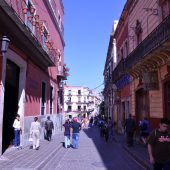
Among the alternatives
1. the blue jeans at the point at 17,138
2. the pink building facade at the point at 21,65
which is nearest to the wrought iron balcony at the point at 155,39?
the pink building facade at the point at 21,65

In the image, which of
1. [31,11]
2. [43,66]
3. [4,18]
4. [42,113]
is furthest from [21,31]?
[42,113]

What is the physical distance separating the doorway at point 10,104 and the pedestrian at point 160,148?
9032 millimetres

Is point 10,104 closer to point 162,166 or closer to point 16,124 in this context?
point 16,124

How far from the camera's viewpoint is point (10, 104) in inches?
588

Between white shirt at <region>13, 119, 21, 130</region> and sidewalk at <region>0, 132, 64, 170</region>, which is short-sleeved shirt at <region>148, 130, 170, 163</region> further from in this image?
white shirt at <region>13, 119, 21, 130</region>

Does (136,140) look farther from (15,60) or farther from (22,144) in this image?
(15,60)

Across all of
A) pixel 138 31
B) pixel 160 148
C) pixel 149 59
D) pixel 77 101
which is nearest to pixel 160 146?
pixel 160 148

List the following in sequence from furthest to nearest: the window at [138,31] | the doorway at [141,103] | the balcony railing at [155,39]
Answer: the window at [138,31] < the doorway at [141,103] < the balcony railing at [155,39]

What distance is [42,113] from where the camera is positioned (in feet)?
67.5

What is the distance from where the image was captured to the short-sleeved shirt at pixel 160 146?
6.05 m

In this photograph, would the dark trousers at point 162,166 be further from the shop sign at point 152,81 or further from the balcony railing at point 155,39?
→ the shop sign at point 152,81

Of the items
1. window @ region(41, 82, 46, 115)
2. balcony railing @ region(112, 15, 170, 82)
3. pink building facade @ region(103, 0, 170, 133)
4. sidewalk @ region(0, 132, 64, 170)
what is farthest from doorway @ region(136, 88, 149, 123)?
sidewalk @ region(0, 132, 64, 170)

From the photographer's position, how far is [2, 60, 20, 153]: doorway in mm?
14250

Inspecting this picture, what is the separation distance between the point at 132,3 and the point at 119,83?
7754mm
